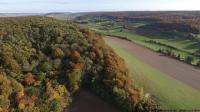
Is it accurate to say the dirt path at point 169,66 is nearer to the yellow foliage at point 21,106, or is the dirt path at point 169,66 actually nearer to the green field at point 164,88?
the green field at point 164,88

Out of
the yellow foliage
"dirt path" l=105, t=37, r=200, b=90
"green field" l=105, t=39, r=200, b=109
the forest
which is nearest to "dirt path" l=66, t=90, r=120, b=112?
the forest

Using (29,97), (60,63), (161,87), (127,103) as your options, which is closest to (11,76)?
(29,97)

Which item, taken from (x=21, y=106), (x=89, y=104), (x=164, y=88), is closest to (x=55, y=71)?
(x=89, y=104)

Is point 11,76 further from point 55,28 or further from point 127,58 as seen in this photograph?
point 127,58

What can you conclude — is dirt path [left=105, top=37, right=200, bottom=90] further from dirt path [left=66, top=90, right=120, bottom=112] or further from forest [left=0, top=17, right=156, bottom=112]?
dirt path [left=66, top=90, right=120, bottom=112]

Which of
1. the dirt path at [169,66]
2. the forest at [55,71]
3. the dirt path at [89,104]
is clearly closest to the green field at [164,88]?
the forest at [55,71]

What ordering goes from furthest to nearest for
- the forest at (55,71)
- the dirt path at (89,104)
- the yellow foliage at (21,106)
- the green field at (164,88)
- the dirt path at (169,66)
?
the dirt path at (169,66) → the green field at (164,88) → the dirt path at (89,104) → the forest at (55,71) → the yellow foliage at (21,106)
